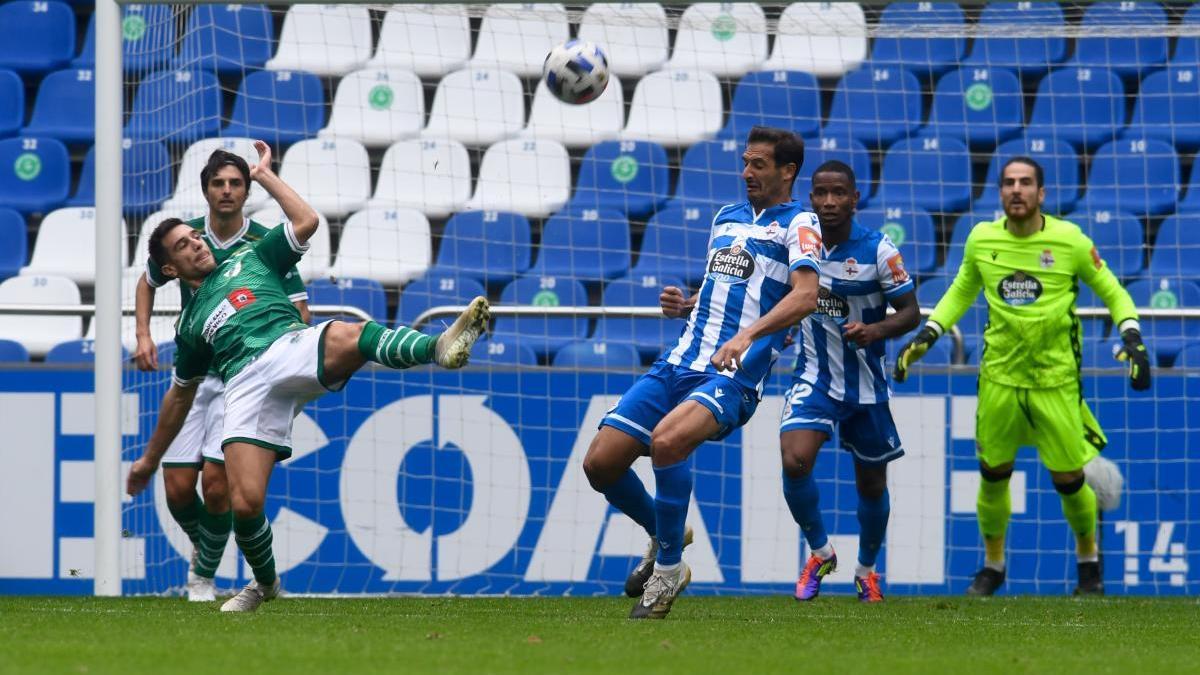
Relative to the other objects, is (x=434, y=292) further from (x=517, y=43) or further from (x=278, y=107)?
(x=517, y=43)

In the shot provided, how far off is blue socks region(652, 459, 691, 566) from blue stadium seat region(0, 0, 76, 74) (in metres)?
7.38

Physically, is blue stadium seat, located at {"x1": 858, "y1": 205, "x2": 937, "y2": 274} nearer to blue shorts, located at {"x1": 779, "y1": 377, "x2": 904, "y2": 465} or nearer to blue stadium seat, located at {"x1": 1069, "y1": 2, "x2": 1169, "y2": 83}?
blue stadium seat, located at {"x1": 1069, "y1": 2, "x2": 1169, "y2": 83}

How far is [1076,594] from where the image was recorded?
9.01 meters

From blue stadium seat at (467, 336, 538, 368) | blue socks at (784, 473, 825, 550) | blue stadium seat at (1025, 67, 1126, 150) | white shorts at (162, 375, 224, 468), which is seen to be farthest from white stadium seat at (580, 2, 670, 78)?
white shorts at (162, 375, 224, 468)

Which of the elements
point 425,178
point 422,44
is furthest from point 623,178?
point 422,44

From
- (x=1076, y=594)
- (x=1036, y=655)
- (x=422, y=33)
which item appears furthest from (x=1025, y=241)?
(x=422, y=33)

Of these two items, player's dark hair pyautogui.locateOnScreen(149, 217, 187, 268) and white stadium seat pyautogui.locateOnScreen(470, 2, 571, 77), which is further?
white stadium seat pyautogui.locateOnScreen(470, 2, 571, 77)

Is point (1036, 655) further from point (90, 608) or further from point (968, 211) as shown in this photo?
point (968, 211)

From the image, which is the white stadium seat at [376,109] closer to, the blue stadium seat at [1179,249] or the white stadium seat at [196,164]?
the white stadium seat at [196,164]

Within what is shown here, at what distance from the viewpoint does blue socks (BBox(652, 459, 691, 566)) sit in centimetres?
645

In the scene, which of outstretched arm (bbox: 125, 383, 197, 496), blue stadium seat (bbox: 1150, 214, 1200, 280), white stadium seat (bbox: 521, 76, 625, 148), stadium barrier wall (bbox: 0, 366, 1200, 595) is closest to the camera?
outstretched arm (bbox: 125, 383, 197, 496)

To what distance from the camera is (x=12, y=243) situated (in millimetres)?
11148

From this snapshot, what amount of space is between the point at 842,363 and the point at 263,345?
277 centimetres

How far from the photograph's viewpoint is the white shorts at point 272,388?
6.51 m
